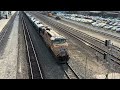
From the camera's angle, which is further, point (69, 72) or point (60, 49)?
point (60, 49)

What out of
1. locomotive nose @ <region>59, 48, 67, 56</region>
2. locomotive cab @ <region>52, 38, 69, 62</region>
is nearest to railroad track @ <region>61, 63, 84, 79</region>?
locomotive cab @ <region>52, 38, 69, 62</region>

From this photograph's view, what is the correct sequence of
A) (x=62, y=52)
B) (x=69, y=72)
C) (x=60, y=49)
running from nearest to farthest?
(x=69, y=72) → (x=62, y=52) → (x=60, y=49)

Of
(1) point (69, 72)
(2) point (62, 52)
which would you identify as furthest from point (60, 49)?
(1) point (69, 72)

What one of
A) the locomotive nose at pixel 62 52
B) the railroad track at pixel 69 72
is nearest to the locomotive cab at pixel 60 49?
the locomotive nose at pixel 62 52

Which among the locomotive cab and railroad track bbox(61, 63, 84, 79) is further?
the locomotive cab

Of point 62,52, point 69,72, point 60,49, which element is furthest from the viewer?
point 60,49

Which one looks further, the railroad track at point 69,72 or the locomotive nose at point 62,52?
the locomotive nose at point 62,52

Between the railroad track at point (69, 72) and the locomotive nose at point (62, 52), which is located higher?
the locomotive nose at point (62, 52)

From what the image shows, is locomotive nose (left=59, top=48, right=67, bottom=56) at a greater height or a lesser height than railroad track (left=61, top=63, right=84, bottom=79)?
greater

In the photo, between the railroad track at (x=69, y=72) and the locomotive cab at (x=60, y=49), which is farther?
the locomotive cab at (x=60, y=49)

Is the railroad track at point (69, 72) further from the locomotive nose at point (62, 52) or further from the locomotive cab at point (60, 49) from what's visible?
the locomotive nose at point (62, 52)

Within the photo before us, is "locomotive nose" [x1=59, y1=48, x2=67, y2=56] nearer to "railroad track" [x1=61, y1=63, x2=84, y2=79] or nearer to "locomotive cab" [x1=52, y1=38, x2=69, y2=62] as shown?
"locomotive cab" [x1=52, y1=38, x2=69, y2=62]

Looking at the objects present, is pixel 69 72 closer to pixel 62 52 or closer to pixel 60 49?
pixel 62 52
